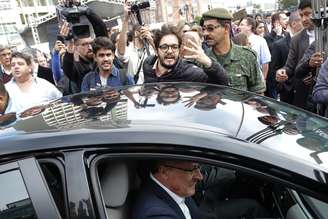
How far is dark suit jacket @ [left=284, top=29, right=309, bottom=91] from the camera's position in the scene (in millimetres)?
4684

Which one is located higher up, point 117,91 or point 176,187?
point 117,91

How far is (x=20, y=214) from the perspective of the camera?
1.52 m

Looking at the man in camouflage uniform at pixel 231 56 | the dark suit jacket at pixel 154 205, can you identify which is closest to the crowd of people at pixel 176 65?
the man in camouflage uniform at pixel 231 56

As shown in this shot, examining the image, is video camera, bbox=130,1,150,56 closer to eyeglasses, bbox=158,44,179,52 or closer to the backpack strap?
the backpack strap

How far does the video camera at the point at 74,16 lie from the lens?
4238mm

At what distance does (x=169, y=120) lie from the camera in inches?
65.7

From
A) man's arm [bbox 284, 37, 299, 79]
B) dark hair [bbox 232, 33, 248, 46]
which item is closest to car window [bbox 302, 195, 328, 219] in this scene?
man's arm [bbox 284, 37, 299, 79]

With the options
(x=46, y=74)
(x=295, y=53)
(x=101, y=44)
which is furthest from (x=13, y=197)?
(x=46, y=74)

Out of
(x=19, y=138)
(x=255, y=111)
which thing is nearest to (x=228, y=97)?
(x=255, y=111)

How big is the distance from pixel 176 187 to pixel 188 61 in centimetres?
184

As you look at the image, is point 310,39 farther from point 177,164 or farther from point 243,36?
point 177,164

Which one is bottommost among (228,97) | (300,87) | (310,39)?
(300,87)

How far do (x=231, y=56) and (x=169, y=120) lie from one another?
2262 millimetres

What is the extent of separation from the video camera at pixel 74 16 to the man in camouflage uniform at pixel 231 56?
1.27 metres
